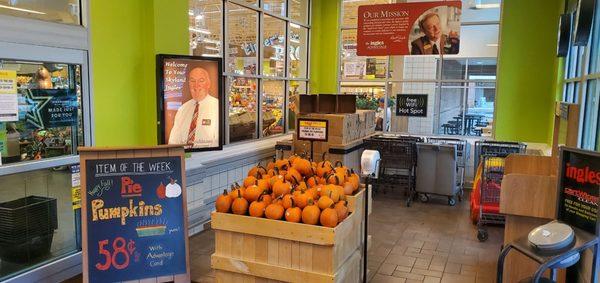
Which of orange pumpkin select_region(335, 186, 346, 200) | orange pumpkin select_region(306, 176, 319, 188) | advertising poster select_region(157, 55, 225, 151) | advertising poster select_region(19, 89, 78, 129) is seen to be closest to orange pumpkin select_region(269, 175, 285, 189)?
orange pumpkin select_region(306, 176, 319, 188)

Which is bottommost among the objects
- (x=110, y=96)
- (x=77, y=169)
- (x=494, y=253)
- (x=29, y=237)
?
(x=494, y=253)

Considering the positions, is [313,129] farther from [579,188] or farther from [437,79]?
[437,79]

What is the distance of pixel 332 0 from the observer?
9.28m

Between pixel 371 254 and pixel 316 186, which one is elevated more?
pixel 316 186

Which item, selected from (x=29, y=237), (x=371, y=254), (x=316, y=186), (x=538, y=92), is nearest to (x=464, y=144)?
(x=538, y=92)

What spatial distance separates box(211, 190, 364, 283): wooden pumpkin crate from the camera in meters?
2.95

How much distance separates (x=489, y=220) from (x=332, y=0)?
210 inches

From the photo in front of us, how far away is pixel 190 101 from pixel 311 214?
2.36 m

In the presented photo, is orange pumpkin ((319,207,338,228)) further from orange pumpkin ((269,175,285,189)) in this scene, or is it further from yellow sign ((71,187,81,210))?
yellow sign ((71,187,81,210))

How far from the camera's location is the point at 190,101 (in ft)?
15.7

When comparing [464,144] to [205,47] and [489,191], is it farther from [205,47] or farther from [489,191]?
[205,47]

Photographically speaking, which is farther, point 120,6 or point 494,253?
point 494,253

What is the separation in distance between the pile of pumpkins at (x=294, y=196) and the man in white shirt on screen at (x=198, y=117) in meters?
1.34

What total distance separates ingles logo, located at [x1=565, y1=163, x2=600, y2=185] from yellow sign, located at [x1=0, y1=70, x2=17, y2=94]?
3.96m
